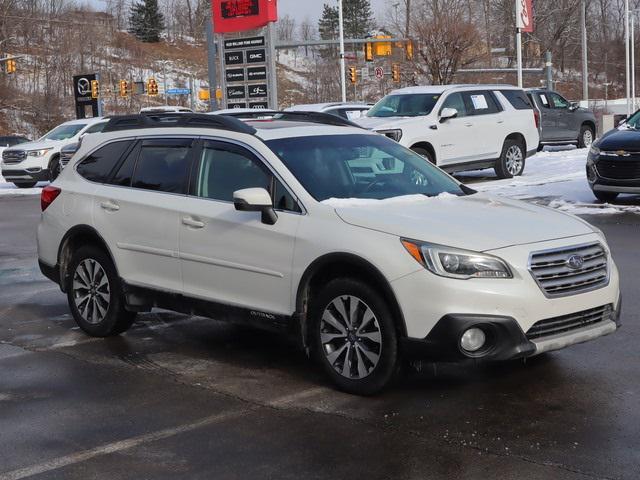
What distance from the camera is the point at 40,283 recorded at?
10562 mm

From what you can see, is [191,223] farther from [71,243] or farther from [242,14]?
[242,14]

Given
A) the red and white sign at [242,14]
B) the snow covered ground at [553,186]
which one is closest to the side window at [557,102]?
the snow covered ground at [553,186]

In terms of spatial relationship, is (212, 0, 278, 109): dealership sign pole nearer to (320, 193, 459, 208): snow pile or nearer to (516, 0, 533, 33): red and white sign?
(516, 0, 533, 33): red and white sign

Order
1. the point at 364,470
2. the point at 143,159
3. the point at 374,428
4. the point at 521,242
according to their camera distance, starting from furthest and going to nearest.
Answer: the point at 143,159
the point at 521,242
the point at 374,428
the point at 364,470

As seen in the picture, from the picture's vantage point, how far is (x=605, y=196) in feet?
50.6

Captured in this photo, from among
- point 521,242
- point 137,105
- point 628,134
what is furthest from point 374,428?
point 137,105

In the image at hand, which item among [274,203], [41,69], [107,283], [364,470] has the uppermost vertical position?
[41,69]

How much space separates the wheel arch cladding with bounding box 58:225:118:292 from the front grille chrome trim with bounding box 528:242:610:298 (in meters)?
3.63

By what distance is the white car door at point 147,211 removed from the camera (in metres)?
7.13

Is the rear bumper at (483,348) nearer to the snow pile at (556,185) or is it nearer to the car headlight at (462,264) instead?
the car headlight at (462,264)

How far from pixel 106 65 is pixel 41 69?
6.74 meters

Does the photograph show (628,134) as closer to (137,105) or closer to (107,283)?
(107,283)

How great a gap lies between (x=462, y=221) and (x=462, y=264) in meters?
0.48

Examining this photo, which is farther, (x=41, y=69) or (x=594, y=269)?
(x=41, y=69)
